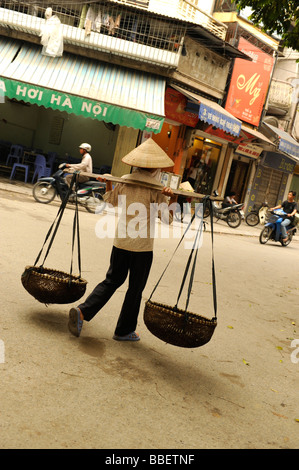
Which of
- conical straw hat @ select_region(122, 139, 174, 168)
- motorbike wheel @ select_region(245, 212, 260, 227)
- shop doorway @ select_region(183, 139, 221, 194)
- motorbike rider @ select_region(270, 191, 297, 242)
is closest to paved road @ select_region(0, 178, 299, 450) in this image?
conical straw hat @ select_region(122, 139, 174, 168)

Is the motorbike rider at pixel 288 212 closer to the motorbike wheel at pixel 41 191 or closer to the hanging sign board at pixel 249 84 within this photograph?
the hanging sign board at pixel 249 84

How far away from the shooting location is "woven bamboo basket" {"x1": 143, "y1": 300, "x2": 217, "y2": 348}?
11.9ft

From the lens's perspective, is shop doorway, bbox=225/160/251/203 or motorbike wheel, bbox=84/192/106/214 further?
shop doorway, bbox=225/160/251/203

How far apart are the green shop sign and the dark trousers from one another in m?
11.0

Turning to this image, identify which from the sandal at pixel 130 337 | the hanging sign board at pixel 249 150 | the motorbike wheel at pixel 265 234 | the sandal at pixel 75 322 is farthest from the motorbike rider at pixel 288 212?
the sandal at pixel 75 322

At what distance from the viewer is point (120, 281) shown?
4.11 m

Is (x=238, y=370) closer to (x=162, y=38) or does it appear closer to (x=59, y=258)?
(x=59, y=258)

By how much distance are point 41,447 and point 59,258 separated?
4.43m

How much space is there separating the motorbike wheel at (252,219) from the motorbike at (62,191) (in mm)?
9403

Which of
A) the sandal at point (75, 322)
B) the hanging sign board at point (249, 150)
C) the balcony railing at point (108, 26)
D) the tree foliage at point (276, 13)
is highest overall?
the balcony railing at point (108, 26)

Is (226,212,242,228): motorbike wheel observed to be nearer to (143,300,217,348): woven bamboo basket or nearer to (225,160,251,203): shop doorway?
(225,160,251,203): shop doorway

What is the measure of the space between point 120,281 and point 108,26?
13.6 meters

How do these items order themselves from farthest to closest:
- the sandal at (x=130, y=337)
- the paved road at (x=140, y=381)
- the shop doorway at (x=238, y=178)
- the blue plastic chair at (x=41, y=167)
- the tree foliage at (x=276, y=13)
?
1. the shop doorway at (x=238, y=178)
2. the blue plastic chair at (x=41, y=167)
3. the tree foliage at (x=276, y=13)
4. the sandal at (x=130, y=337)
5. the paved road at (x=140, y=381)

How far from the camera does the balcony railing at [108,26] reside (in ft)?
49.1
